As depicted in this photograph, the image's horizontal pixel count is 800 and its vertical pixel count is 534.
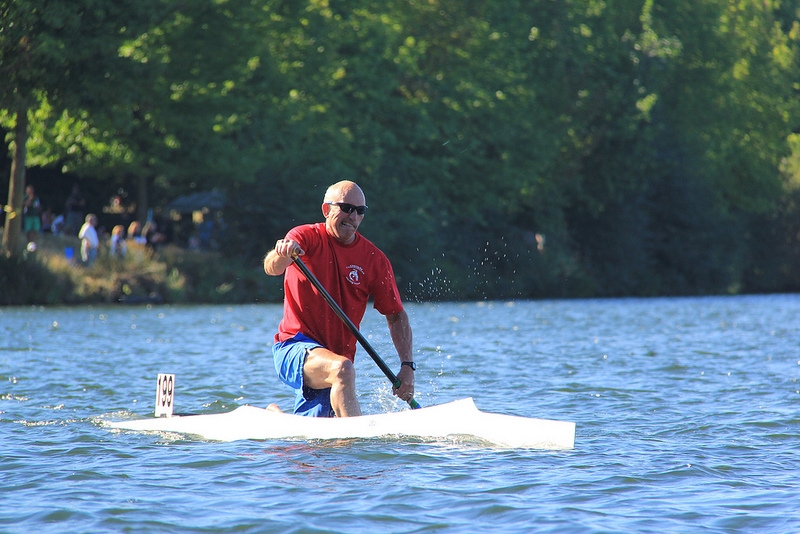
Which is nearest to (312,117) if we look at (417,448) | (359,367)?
(359,367)

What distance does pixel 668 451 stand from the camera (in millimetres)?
8453

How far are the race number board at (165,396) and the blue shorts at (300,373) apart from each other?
1155 mm

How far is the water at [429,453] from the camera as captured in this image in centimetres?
640

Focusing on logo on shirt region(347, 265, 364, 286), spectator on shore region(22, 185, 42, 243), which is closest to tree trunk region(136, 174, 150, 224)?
spectator on shore region(22, 185, 42, 243)

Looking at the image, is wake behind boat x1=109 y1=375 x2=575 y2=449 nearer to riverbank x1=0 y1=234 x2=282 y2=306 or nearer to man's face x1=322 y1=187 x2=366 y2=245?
man's face x1=322 y1=187 x2=366 y2=245

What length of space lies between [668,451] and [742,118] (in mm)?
46253

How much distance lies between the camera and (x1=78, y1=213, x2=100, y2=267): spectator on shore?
92.8 ft

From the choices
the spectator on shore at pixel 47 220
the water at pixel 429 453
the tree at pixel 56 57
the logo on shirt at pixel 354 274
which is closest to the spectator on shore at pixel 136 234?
the spectator on shore at pixel 47 220

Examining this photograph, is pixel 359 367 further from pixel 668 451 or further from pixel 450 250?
pixel 450 250

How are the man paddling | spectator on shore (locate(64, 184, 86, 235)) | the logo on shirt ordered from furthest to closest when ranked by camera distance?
spectator on shore (locate(64, 184, 86, 235))
the logo on shirt
the man paddling

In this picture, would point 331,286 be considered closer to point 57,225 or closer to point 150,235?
point 150,235

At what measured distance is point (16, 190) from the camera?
91.1ft

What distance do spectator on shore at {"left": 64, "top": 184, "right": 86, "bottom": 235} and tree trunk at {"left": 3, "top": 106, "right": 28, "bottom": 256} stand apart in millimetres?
5710

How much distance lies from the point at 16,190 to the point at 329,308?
21.2 m
